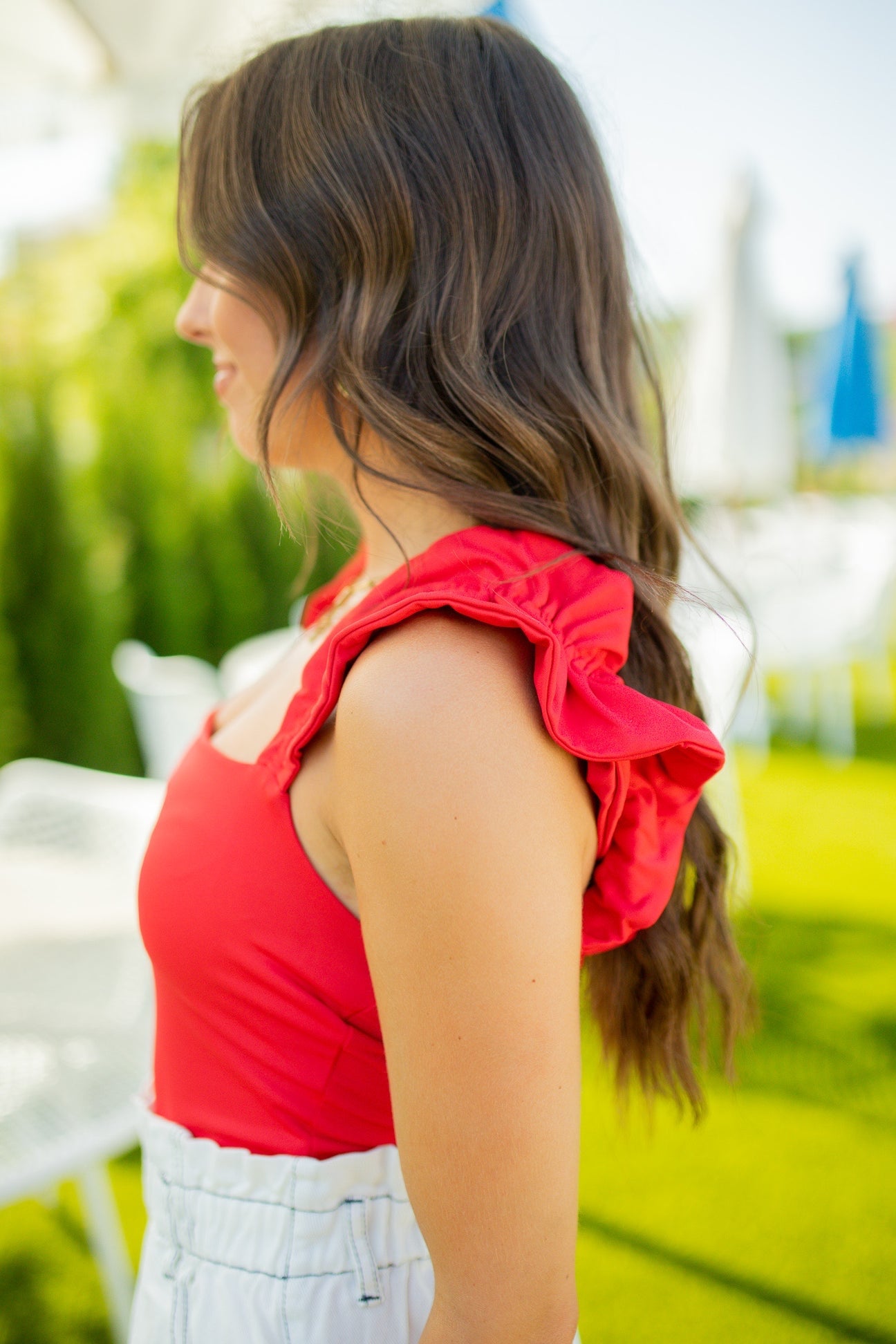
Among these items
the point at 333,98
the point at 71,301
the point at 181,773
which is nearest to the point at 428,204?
the point at 333,98

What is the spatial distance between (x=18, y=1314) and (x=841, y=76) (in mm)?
13211

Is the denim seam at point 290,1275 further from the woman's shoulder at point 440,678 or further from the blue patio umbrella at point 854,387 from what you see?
the blue patio umbrella at point 854,387

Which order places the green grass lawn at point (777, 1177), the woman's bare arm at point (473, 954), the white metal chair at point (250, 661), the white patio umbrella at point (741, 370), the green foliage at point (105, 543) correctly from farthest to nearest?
1. the white patio umbrella at point (741, 370)
2. the green foliage at point (105, 543)
3. the white metal chair at point (250, 661)
4. the green grass lawn at point (777, 1177)
5. the woman's bare arm at point (473, 954)

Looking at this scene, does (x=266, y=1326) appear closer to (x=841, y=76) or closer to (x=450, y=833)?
(x=450, y=833)

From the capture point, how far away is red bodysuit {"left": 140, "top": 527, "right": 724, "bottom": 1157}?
78 centimetres

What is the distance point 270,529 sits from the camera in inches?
229

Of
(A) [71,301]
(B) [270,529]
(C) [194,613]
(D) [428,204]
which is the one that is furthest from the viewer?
(A) [71,301]

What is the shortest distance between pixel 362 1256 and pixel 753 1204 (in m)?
1.82

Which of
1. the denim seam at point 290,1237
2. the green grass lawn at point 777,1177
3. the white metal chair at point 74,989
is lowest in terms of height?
the green grass lawn at point 777,1177

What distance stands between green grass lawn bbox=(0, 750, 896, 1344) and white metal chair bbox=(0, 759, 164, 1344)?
57 cm

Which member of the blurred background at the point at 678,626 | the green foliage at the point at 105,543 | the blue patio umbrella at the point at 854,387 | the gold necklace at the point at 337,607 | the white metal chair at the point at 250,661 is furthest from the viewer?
the blue patio umbrella at the point at 854,387

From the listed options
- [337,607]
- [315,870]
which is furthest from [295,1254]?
[337,607]

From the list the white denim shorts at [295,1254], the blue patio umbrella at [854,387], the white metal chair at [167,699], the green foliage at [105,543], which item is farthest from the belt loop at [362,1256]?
the blue patio umbrella at [854,387]

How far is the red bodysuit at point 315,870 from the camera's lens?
2.55ft
